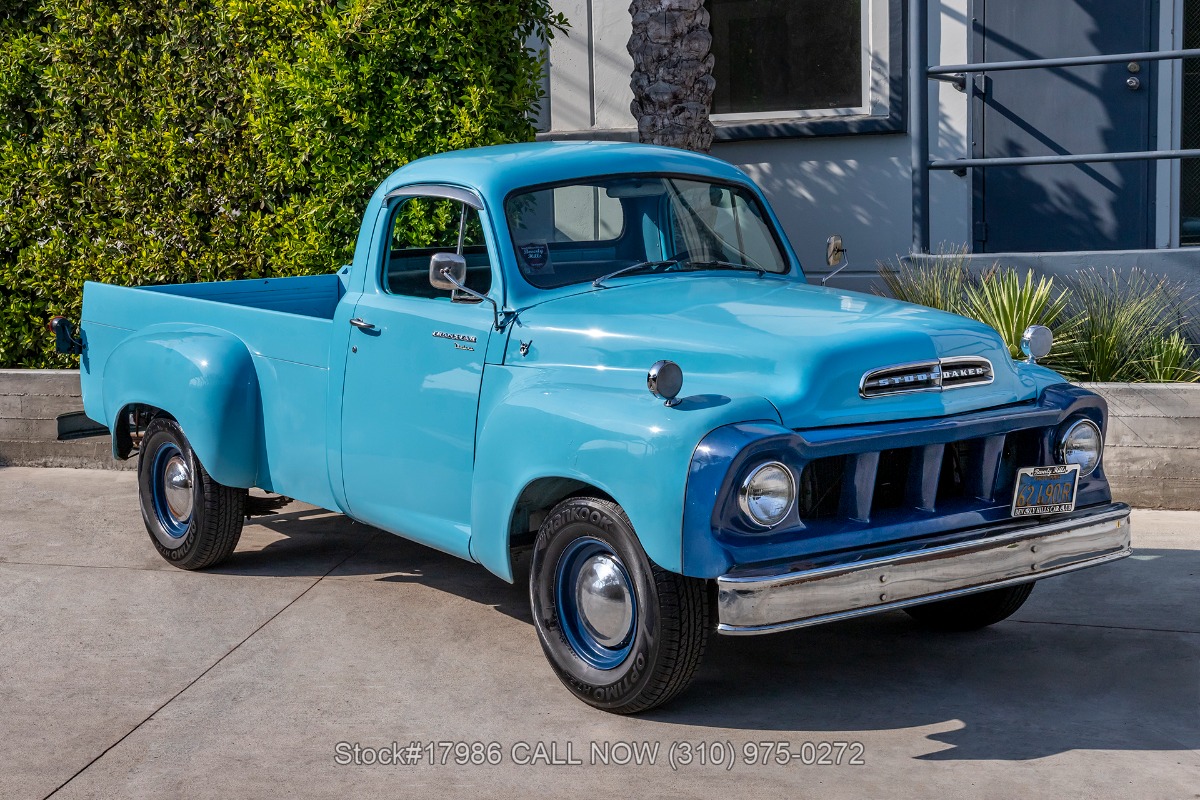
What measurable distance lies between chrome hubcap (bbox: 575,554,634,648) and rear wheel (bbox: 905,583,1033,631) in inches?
52.3

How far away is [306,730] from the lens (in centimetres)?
434

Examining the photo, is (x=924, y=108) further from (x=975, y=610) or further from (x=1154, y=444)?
(x=975, y=610)

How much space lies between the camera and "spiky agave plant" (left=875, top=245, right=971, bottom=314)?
7586 mm

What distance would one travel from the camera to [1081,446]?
4641mm

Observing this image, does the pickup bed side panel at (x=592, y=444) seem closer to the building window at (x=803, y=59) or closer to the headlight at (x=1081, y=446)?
the headlight at (x=1081, y=446)

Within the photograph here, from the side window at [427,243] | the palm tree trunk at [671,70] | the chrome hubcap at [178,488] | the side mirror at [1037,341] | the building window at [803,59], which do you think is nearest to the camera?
the side mirror at [1037,341]

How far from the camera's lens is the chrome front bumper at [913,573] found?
384 cm

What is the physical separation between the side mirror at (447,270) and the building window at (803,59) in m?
5.97

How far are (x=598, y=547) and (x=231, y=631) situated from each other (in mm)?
1844

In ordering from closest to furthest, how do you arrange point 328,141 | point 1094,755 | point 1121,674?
point 1094,755 → point 1121,674 → point 328,141

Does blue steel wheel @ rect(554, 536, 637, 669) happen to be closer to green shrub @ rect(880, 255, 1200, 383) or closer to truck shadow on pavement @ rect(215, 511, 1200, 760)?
truck shadow on pavement @ rect(215, 511, 1200, 760)

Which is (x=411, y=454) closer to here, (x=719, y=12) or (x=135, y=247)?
(x=135, y=247)

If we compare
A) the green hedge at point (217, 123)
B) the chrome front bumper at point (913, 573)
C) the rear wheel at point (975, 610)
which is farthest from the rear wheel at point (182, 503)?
the rear wheel at point (975, 610)

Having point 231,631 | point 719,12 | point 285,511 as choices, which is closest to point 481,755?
point 231,631
